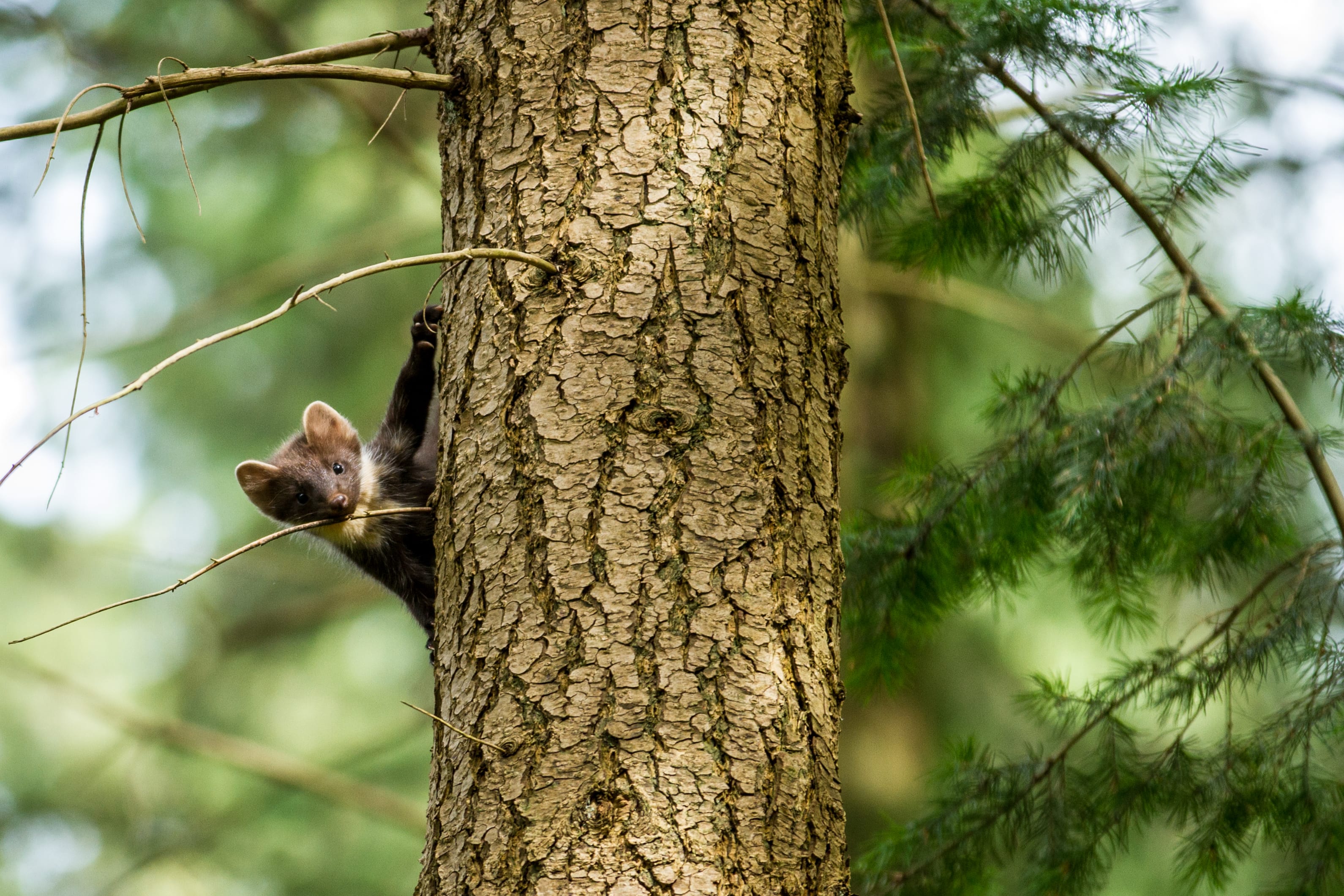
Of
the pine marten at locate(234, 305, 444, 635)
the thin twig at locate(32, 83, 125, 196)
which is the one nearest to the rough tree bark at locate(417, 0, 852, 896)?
the thin twig at locate(32, 83, 125, 196)

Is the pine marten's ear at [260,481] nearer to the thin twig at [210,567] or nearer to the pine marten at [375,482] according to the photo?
the pine marten at [375,482]

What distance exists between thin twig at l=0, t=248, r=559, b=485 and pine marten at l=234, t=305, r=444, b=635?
5.79 feet

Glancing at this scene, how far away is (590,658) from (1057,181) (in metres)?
2.28

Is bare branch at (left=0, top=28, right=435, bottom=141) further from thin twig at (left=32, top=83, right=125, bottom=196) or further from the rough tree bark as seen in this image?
the rough tree bark

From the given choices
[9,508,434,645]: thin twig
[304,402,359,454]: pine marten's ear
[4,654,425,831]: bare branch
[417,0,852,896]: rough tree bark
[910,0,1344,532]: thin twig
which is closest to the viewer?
[9,508,434,645]: thin twig

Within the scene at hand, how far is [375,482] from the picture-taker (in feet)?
13.3

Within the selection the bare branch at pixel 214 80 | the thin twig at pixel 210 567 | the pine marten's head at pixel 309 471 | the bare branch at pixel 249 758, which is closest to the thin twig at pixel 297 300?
the thin twig at pixel 210 567

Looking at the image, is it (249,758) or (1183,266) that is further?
(249,758)

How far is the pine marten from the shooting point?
3.77 meters

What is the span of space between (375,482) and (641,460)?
2352mm

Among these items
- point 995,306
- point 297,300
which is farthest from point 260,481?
point 995,306

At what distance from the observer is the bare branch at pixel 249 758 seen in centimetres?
641

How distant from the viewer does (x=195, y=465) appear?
23.6ft

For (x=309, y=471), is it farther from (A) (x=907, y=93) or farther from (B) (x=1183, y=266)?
(B) (x=1183, y=266)
